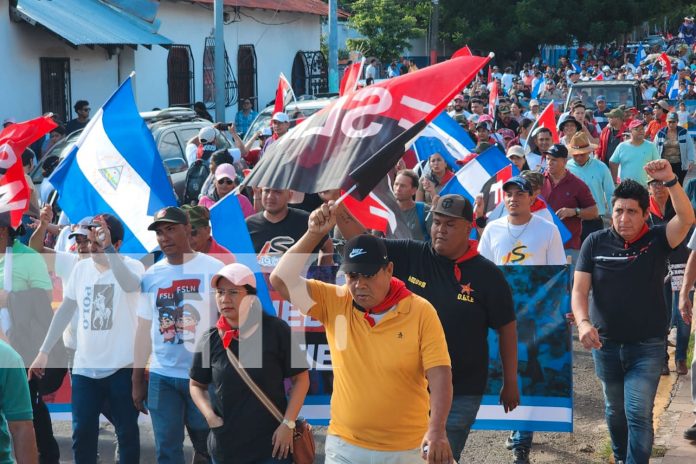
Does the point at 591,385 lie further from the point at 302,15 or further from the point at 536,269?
the point at 302,15

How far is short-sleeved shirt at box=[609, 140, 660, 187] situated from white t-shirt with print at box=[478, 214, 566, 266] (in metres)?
6.66

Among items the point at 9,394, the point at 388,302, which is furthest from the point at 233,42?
the point at 9,394

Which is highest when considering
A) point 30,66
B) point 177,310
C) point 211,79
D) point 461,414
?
point 211,79

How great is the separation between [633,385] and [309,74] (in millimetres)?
32403

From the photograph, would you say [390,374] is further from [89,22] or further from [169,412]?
[89,22]

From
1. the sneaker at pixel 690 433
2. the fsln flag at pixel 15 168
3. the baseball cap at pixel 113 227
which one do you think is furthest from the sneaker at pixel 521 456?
the fsln flag at pixel 15 168

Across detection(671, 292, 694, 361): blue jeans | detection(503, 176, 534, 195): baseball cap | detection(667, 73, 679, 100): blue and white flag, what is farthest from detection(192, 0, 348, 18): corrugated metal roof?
detection(503, 176, 534, 195): baseball cap

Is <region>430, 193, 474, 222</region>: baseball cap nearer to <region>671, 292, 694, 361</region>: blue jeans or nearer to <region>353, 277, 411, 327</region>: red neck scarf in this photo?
<region>353, 277, 411, 327</region>: red neck scarf

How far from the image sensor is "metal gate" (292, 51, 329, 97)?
38062mm

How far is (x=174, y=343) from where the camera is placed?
6582mm

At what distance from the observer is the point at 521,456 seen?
7.42 m

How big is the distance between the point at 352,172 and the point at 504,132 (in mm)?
11239

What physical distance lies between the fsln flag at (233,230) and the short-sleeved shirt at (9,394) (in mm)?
3172

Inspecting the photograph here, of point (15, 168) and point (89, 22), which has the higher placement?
point (89, 22)
